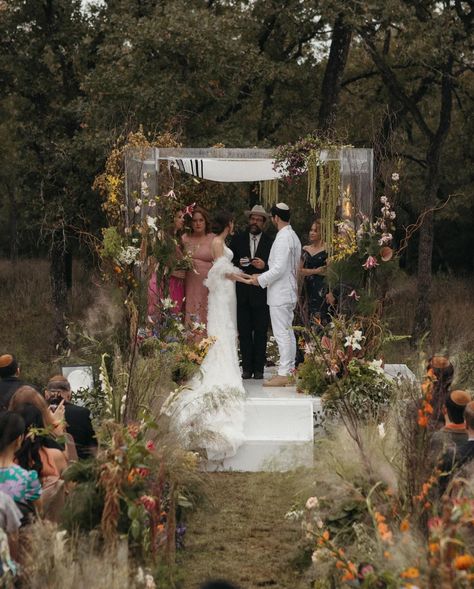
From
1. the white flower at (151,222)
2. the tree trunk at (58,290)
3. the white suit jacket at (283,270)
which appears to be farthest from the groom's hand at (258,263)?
the tree trunk at (58,290)

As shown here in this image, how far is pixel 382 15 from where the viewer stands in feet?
63.3

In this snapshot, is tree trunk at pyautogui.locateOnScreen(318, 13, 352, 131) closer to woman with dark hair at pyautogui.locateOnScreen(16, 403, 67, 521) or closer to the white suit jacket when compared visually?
the white suit jacket

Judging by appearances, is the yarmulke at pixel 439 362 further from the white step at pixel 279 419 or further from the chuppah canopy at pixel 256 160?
the chuppah canopy at pixel 256 160

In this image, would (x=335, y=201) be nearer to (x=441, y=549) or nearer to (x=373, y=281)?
(x=373, y=281)

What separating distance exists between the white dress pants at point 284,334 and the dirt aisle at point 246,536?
7.94 ft

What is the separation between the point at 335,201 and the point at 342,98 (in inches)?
630

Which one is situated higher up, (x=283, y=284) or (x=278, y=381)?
(x=283, y=284)

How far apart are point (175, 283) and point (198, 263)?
343mm

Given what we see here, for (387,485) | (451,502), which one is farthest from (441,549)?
(387,485)

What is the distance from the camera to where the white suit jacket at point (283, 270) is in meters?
11.8

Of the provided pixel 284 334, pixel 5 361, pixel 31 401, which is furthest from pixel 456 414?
pixel 284 334

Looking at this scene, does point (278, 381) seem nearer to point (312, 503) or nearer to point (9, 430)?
point (312, 503)

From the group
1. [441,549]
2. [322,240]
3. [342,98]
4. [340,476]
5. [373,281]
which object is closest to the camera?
[441,549]

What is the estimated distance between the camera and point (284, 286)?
11.9 m
